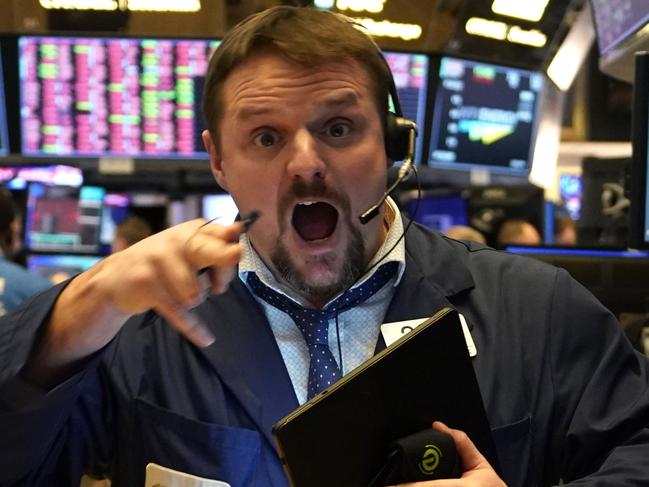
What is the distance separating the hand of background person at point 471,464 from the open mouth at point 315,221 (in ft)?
1.36

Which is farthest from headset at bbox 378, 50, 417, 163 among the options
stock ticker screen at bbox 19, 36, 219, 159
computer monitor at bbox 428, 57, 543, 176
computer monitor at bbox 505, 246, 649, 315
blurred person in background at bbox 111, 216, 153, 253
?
blurred person in background at bbox 111, 216, 153, 253

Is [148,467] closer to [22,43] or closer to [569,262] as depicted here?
[569,262]

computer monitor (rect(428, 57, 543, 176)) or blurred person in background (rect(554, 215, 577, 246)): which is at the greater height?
computer monitor (rect(428, 57, 543, 176))

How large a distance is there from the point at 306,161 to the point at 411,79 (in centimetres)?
276

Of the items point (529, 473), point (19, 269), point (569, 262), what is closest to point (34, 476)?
point (529, 473)

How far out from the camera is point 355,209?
1.49 metres

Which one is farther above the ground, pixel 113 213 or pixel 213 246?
pixel 213 246

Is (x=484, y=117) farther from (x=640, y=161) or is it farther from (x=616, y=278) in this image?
(x=640, y=161)

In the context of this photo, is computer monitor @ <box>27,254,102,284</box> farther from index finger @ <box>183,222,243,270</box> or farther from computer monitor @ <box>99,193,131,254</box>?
index finger @ <box>183,222,243,270</box>

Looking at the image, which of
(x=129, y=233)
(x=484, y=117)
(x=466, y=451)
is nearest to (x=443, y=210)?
(x=484, y=117)

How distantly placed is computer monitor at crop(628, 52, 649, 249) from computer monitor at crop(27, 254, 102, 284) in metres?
3.08

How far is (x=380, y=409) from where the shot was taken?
1.19m

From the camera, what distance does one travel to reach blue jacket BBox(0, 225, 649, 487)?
1331 millimetres

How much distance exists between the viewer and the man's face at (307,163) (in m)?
1.46
